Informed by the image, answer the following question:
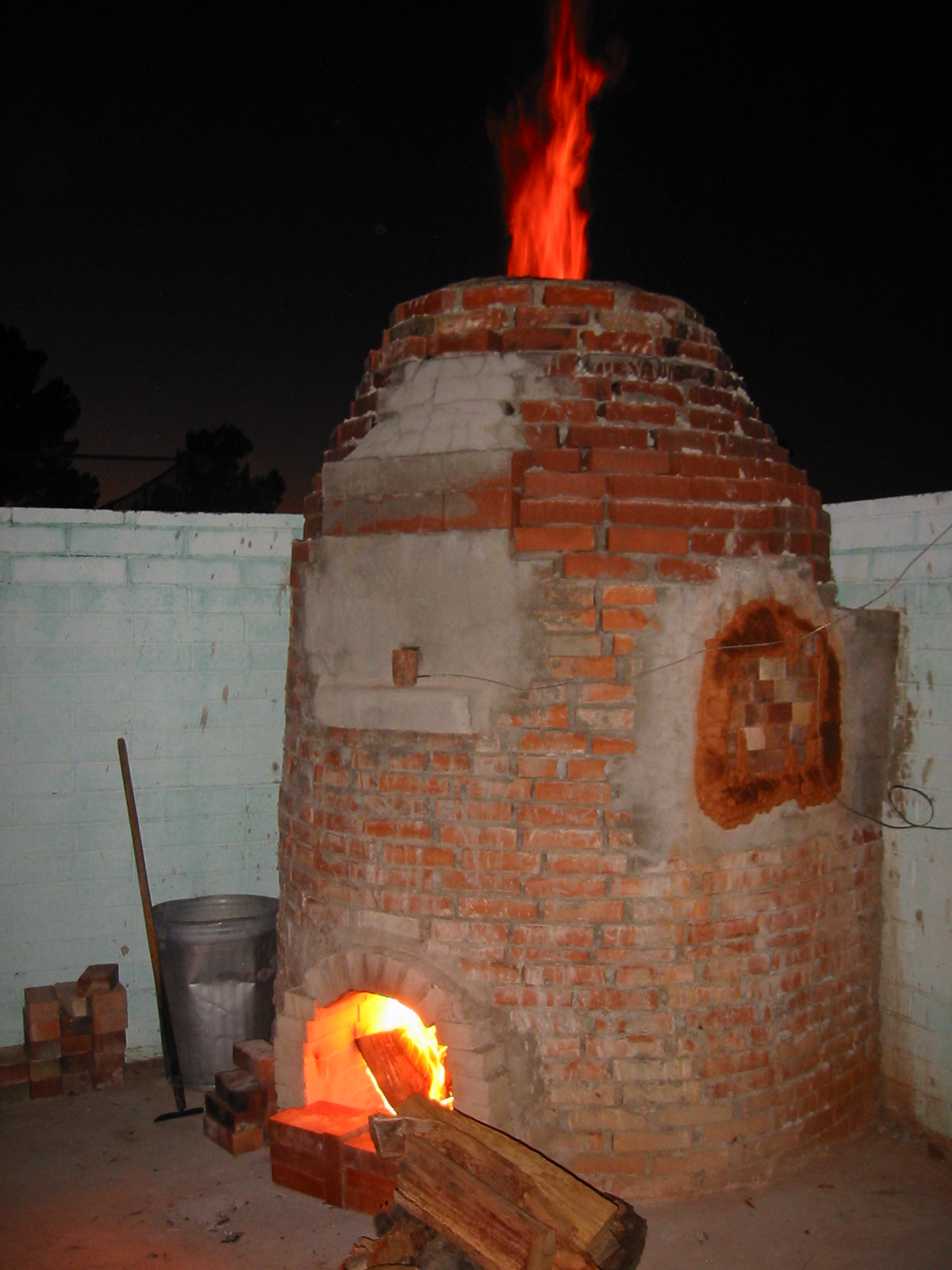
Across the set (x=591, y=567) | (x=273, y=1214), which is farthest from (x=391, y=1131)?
(x=591, y=567)

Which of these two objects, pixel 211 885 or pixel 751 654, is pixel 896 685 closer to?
pixel 751 654

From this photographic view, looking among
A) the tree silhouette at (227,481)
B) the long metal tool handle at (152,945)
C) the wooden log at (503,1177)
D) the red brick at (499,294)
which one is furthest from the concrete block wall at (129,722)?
the tree silhouette at (227,481)

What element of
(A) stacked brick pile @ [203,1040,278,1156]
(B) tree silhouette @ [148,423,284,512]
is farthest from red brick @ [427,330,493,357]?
(B) tree silhouette @ [148,423,284,512]

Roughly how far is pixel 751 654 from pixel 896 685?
0.98 meters

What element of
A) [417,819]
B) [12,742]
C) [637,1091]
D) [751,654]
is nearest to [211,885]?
[12,742]

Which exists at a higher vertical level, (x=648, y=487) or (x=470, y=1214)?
(x=648, y=487)

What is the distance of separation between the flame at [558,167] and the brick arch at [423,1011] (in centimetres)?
297

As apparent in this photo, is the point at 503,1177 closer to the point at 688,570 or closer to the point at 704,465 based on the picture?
the point at 688,570

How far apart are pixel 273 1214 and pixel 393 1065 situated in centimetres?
67

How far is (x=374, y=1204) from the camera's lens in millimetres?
3754

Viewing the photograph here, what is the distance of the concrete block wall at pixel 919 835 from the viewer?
13.9 feet

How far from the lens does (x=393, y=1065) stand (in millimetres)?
4012

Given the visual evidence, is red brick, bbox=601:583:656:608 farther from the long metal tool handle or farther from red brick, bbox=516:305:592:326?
the long metal tool handle

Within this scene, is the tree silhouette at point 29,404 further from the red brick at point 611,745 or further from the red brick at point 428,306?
the red brick at point 611,745
